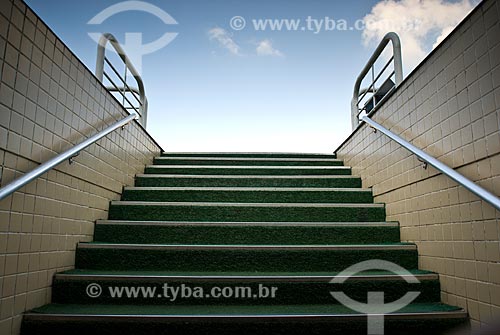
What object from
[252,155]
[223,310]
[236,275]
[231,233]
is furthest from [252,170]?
[223,310]

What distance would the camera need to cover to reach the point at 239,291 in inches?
77.5

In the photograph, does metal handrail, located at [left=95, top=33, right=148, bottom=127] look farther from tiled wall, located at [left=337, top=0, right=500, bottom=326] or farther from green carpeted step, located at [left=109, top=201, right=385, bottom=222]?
tiled wall, located at [left=337, top=0, right=500, bottom=326]

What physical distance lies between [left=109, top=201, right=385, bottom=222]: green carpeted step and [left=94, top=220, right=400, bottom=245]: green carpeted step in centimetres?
25

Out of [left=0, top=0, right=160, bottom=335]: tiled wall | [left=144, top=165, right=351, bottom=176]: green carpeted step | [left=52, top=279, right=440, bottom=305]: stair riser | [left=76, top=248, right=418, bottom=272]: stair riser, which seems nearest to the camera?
[left=0, top=0, right=160, bottom=335]: tiled wall

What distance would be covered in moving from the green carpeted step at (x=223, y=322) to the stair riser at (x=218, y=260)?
0.43 meters

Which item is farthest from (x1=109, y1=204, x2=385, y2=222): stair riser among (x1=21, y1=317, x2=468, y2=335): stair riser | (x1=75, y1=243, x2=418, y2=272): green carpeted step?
(x1=21, y1=317, x2=468, y2=335): stair riser

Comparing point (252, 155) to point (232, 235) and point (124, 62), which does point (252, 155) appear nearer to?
point (124, 62)

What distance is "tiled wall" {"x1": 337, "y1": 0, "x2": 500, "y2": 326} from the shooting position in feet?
5.50

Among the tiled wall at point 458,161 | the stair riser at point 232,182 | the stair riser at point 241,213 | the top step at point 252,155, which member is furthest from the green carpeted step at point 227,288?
the top step at point 252,155

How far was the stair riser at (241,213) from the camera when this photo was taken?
2.74m

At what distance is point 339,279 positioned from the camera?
6.59 feet

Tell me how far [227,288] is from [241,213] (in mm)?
845

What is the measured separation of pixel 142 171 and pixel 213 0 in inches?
81.7

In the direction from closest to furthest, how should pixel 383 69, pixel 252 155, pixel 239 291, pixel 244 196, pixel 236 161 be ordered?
pixel 239 291
pixel 244 196
pixel 383 69
pixel 236 161
pixel 252 155
